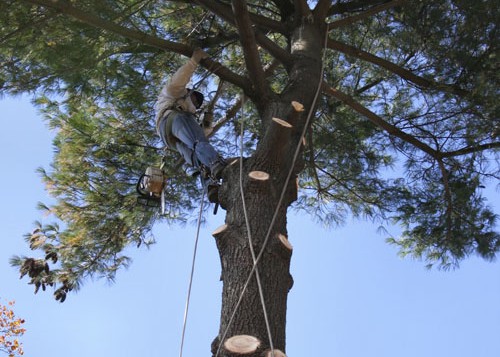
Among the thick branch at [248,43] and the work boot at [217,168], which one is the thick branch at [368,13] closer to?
the thick branch at [248,43]

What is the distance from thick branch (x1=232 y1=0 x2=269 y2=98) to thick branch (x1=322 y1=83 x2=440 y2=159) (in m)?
0.62

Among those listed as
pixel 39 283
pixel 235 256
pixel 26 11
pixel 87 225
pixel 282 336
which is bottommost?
pixel 282 336

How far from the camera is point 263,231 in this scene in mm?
2205

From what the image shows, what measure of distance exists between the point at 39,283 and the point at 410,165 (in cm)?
284

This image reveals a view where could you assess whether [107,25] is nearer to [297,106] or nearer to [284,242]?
[297,106]

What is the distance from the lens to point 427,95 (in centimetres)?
400

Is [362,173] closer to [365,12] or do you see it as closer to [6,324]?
[365,12]

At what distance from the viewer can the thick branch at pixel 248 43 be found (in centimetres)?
274

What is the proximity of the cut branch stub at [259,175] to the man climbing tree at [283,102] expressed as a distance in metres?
0.12

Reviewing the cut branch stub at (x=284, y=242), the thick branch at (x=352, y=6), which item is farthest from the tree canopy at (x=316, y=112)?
the cut branch stub at (x=284, y=242)

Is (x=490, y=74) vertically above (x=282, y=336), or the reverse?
(x=490, y=74)

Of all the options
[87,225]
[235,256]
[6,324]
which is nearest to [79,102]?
[87,225]

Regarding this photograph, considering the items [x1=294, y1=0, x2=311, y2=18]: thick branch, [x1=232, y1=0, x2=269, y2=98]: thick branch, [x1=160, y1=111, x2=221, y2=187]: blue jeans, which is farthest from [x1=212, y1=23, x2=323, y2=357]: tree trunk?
[x1=294, y1=0, x2=311, y2=18]: thick branch

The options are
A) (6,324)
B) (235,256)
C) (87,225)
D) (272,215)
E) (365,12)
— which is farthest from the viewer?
(6,324)
